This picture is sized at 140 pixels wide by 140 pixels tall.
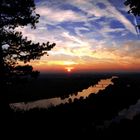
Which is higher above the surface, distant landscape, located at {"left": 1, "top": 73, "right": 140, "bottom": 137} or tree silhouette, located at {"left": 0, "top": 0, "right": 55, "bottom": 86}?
tree silhouette, located at {"left": 0, "top": 0, "right": 55, "bottom": 86}

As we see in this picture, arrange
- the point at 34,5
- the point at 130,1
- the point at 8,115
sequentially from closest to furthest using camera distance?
the point at 8,115 → the point at 130,1 → the point at 34,5

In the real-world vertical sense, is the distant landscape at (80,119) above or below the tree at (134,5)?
below

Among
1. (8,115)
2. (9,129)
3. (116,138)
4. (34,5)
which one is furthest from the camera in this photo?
(34,5)

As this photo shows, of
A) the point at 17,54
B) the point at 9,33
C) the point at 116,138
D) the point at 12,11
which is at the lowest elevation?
the point at 116,138

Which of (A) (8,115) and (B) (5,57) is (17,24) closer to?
(B) (5,57)

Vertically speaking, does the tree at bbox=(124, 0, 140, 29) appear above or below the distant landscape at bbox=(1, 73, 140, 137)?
above

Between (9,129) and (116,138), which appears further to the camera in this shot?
(9,129)

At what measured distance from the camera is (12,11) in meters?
16.8

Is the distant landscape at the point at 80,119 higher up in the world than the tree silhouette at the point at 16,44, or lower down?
lower down

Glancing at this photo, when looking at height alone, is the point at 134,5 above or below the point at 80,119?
above

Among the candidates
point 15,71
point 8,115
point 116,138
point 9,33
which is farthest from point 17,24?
point 116,138

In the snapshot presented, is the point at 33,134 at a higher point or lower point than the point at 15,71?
lower

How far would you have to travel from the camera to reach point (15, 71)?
58.6ft

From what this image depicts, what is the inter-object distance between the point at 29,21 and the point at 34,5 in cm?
118
